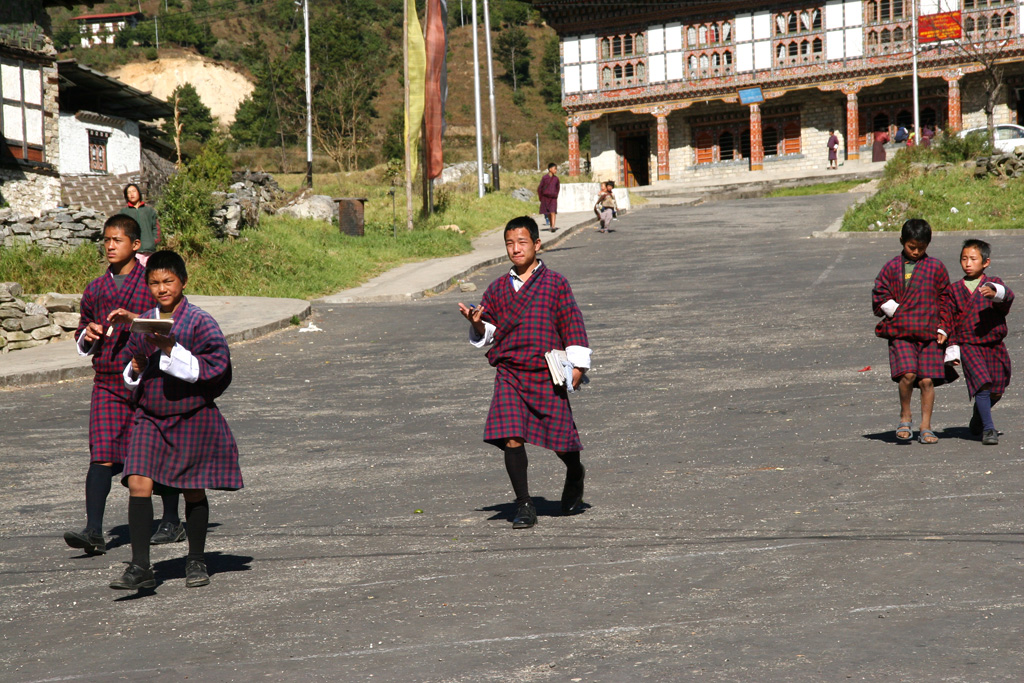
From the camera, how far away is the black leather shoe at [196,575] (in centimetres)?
545

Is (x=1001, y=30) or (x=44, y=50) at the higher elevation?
(x=1001, y=30)

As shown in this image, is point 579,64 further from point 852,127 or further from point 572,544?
point 572,544

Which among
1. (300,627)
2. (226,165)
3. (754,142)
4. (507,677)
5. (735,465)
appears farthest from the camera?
(754,142)

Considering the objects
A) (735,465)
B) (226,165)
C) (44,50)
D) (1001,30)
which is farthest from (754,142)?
(735,465)

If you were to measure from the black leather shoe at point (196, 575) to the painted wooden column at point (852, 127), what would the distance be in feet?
166

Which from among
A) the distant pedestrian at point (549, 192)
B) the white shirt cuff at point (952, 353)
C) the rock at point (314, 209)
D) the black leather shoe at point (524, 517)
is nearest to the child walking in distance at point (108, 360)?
the black leather shoe at point (524, 517)

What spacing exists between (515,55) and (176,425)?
103063mm

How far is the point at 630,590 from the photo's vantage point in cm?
505

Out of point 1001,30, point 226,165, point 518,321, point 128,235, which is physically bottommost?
point 518,321

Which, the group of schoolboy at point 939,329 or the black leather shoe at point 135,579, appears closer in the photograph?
the black leather shoe at point 135,579

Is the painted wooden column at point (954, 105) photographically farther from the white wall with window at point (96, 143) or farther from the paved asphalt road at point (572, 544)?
the paved asphalt road at point (572, 544)

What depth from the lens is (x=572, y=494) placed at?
21.5ft

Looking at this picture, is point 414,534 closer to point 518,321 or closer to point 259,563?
point 259,563

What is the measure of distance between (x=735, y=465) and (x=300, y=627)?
3879 millimetres
